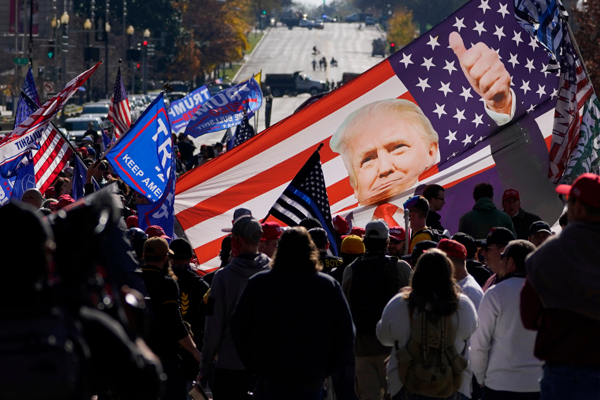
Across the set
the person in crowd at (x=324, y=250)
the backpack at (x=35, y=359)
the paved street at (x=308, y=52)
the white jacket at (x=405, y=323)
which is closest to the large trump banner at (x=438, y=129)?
the person in crowd at (x=324, y=250)

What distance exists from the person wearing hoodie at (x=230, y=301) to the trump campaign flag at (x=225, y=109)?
13830 mm

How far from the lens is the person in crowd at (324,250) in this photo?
6.90 metres

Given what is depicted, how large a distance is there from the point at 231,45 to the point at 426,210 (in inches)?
3222

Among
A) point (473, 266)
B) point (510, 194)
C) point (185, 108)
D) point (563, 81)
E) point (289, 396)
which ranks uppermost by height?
point (185, 108)

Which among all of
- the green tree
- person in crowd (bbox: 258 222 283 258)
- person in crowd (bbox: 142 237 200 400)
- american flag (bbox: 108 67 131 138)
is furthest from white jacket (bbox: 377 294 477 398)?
the green tree

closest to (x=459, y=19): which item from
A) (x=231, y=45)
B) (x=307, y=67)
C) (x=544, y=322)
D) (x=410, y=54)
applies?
(x=410, y=54)

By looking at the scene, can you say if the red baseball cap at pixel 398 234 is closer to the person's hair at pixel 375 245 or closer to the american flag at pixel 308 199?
the american flag at pixel 308 199

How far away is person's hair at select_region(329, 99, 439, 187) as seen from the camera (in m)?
9.16

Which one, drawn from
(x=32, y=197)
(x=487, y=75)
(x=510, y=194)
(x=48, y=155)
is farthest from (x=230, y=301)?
A: (x=48, y=155)

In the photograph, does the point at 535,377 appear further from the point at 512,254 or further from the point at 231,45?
the point at 231,45

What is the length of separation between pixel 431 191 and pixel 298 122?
1.55 meters

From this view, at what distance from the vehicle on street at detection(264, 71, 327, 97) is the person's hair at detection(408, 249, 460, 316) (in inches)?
2792

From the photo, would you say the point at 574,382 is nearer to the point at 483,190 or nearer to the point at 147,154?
the point at 483,190

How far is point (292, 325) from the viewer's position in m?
4.75
